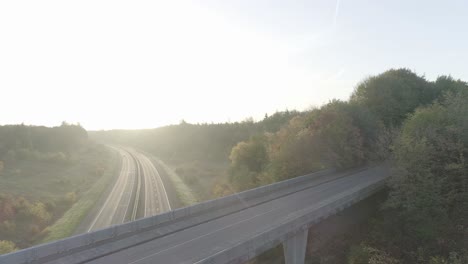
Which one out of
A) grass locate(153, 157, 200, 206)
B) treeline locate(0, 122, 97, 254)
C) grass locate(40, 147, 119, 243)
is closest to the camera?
grass locate(40, 147, 119, 243)

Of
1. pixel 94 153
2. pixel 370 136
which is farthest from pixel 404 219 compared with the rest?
pixel 94 153

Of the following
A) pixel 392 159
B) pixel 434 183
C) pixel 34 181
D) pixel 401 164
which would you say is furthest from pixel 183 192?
pixel 434 183

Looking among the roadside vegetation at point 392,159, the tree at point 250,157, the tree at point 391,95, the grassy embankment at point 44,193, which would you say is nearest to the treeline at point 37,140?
the grassy embankment at point 44,193

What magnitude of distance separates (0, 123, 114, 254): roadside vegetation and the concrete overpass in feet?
48.7

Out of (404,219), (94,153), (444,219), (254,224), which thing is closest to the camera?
(254,224)

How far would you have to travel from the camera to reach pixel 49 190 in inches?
1980

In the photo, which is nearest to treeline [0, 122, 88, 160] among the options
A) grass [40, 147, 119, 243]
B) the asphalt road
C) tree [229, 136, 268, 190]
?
grass [40, 147, 119, 243]

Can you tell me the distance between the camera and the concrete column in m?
21.8

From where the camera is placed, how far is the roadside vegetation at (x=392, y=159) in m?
26.9

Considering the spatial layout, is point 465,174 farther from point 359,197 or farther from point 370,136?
point 370,136

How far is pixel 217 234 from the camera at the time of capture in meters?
20.4

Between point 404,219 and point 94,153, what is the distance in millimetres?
88974

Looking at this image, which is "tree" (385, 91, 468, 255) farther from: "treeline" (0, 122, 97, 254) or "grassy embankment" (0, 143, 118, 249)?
"treeline" (0, 122, 97, 254)

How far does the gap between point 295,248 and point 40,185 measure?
4473cm
